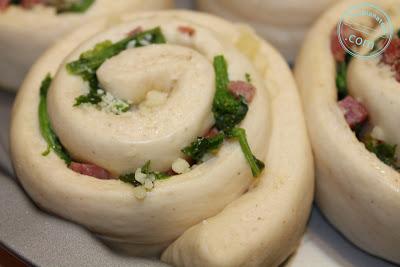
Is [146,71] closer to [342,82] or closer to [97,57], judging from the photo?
[97,57]

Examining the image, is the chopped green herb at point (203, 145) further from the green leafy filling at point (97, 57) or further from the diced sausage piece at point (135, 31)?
the diced sausage piece at point (135, 31)

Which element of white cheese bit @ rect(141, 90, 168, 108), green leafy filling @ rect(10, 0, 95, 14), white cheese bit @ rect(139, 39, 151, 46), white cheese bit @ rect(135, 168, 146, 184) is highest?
white cheese bit @ rect(139, 39, 151, 46)

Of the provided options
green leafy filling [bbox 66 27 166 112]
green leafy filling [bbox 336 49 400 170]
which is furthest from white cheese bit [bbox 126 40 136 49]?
green leafy filling [bbox 336 49 400 170]

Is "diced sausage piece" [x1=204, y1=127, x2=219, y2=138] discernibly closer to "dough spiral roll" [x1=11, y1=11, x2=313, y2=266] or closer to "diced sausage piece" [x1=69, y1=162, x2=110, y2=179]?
"dough spiral roll" [x1=11, y1=11, x2=313, y2=266]

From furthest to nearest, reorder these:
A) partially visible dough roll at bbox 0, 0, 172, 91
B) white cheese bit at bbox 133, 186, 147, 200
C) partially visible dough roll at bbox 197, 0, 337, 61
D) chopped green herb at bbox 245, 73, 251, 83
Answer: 1. partially visible dough roll at bbox 197, 0, 337, 61
2. partially visible dough roll at bbox 0, 0, 172, 91
3. chopped green herb at bbox 245, 73, 251, 83
4. white cheese bit at bbox 133, 186, 147, 200

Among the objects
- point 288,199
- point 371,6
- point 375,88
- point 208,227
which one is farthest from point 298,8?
point 208,227

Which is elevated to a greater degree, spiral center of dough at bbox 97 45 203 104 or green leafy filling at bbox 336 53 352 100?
green leafy filling at bbox 336 53 352 100

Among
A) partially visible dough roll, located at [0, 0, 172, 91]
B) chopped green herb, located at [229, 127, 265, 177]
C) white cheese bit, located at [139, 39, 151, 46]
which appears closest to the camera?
chopped green herb, located at [229, 127, 265, 177]
